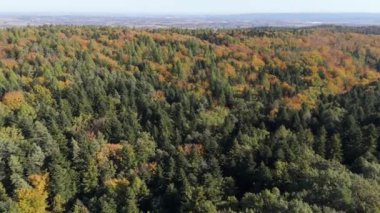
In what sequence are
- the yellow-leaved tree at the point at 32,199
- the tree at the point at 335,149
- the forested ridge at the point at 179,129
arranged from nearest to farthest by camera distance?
the forested ridge at the point at 179,129, the yellow-leaved tree at the point at 32,199, the tree at the point at 335,149

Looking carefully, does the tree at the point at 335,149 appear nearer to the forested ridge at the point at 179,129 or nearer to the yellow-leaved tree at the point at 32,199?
the forested ridge at the point at 179,129

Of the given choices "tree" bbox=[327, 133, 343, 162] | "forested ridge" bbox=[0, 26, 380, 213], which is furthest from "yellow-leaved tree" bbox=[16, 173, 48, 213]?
"tree" bbox=[327, 133, 343, 162]

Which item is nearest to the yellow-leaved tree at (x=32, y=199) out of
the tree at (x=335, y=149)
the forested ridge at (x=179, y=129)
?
the forested ridge at (x=179, y=129)

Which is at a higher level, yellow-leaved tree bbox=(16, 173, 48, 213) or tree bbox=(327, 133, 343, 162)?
tree bbox=(327, 133, 343, 162)

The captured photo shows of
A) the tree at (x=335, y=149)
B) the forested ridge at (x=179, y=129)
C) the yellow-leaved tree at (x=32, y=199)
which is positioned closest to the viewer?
the forested ridge at (x=179, y=129)

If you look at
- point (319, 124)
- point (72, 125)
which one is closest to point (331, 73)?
point (319, 124)

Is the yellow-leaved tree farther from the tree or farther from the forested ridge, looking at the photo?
the tree
